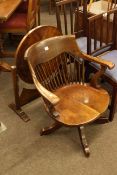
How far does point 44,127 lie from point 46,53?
0.69 m

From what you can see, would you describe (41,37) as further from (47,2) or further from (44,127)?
(47,2)

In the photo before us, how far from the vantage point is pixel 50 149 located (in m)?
2.02

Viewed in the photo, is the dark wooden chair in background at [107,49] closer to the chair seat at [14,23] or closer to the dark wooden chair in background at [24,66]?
the dark wooden chair in background at [24,66]

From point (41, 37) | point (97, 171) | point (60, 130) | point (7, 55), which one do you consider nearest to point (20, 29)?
point (7, 55)

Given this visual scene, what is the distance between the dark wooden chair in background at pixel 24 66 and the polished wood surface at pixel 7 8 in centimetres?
Answer: 54

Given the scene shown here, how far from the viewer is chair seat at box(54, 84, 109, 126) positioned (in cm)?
178

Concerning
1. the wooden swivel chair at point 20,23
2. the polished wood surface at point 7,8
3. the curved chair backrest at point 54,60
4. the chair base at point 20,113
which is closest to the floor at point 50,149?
the chair base at point 20,113

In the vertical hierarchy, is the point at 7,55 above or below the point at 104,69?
below

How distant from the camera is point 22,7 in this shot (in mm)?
3264

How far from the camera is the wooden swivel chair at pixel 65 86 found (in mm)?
1765

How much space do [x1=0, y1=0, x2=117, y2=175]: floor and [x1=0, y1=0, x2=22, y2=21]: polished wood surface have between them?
3.01ft

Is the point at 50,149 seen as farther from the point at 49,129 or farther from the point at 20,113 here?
the point at 20,113

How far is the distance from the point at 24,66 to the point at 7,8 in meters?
0.84

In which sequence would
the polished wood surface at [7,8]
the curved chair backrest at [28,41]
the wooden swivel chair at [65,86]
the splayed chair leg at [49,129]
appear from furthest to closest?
the polished wood surface at [7,8] < the splayed chair leg at [49,129] < the curved chair backrest at [28,41] < the wooden swivel chair at [65,86]
